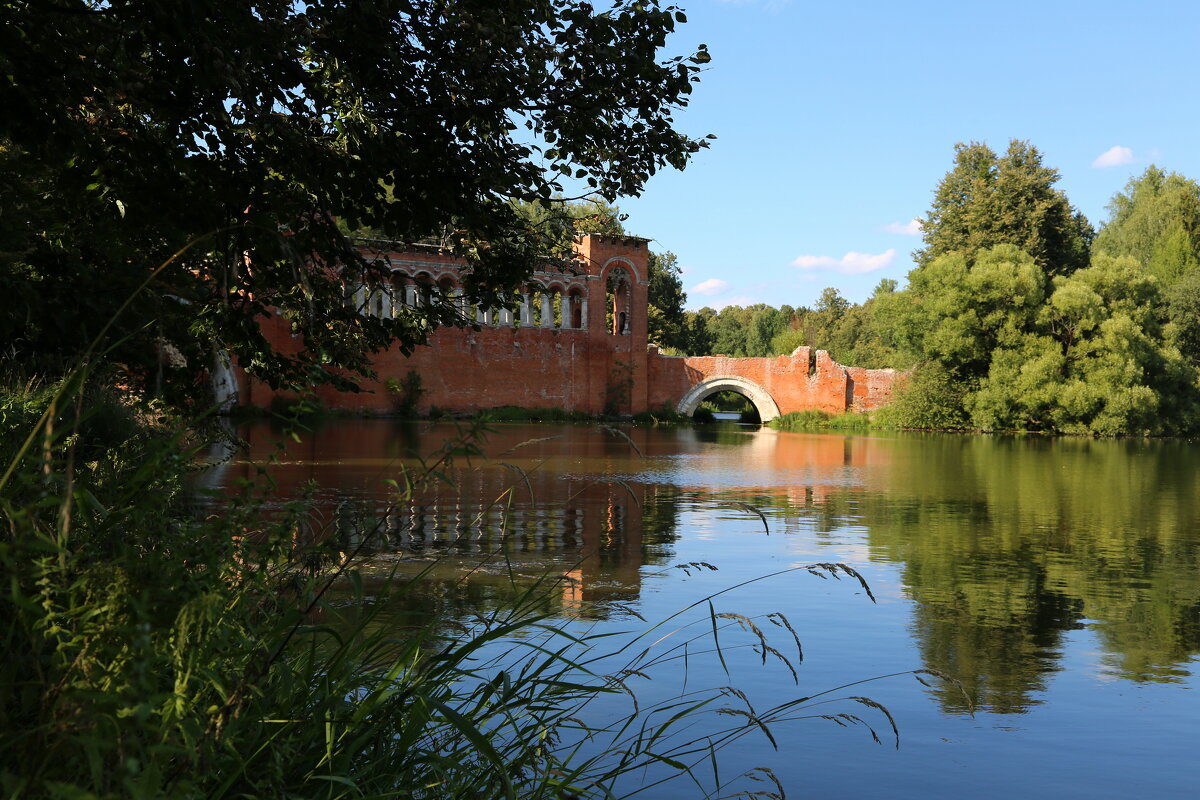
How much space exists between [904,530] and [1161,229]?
43705 mm

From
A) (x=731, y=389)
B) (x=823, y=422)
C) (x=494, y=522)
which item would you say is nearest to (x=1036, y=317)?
(x=823, y=422)

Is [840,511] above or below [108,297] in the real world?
below

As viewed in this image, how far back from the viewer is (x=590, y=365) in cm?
4162

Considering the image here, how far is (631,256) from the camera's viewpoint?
42.5 metres

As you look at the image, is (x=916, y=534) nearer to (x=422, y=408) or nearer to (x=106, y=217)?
(x=106, y=217)

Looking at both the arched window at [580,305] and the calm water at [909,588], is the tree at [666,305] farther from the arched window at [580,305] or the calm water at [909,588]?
the calm water at [909,588]

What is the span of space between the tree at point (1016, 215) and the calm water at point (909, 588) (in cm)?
2643

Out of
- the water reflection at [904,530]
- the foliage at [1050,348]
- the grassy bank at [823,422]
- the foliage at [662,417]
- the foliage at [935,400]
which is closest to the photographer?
the water reflection at [904,530]

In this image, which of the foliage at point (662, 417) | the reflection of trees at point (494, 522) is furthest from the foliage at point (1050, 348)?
the reflection of trees at point (494, 522)

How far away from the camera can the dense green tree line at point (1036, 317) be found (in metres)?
37.0

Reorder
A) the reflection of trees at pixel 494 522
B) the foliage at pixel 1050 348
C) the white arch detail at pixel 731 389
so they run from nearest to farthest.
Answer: the reflection of trees at pixel 494 522 < the foliage at pixel 1050 348 < the white arch detail at pixel 731 389

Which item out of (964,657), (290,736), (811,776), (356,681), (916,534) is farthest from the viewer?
(916,534)

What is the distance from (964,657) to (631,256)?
123 ft

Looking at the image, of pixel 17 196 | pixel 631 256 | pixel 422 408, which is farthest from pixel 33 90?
pixel 631 256
